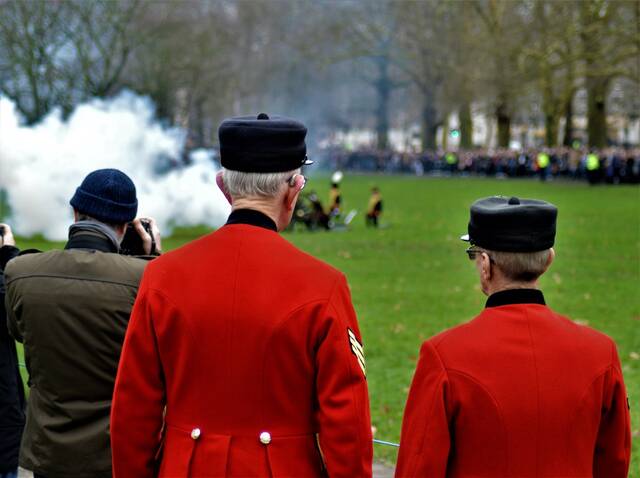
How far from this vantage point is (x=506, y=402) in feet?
9.67

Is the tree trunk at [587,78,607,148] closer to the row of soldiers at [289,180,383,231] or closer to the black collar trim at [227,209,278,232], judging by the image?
the row of soldiers at [289,180,383,231]

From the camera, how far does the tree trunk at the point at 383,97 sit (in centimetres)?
6317

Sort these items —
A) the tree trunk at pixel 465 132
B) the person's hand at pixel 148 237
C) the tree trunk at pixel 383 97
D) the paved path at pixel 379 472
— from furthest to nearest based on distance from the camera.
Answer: the tree trunk at pixel 383 97 → the tree trunk at pixel 465 132 → the paved path at pixel 379 472 → the person's hand at pixel 148 237

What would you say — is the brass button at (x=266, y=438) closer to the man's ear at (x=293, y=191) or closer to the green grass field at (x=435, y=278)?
the man's ear at (x=293, y=191)

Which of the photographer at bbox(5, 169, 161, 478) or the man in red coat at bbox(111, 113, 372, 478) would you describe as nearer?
the man in red coat at bbox(111, 113, 372, 478)

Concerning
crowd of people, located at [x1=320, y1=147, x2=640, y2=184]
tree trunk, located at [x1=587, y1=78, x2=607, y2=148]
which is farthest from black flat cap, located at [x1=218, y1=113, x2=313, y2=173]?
tree trunk, located at [x1=587, y1=78, x2=607, y2=148]

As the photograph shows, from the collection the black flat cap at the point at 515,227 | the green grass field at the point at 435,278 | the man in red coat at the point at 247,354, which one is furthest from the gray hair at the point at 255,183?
the green grass field at the point at 435,278

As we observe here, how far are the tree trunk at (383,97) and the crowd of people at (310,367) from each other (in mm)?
57752

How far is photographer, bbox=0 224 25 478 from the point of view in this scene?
4.54 m

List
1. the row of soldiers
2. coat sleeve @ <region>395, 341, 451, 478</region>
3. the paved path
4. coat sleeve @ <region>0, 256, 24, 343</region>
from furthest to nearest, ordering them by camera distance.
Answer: the row of soldiers → the paved path → coat sleeve @ <region>0, 256, 24, 343</region> → coat sleeve @ <region>395, 341, 451, 478</region>

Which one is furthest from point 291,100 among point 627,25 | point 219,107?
point 627,25

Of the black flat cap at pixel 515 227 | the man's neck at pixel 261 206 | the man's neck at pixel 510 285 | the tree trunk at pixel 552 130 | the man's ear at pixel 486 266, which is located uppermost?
the man's neck at pixel 261 206

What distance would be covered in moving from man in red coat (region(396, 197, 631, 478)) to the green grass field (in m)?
3.95

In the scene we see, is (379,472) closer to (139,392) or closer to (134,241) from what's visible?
(134,241)
